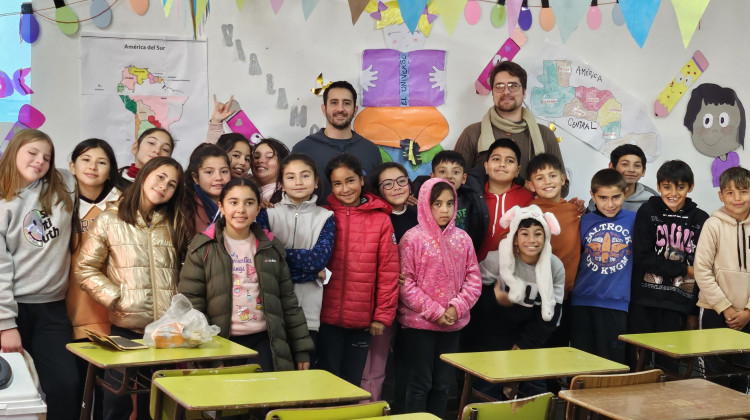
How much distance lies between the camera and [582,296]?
4379mm

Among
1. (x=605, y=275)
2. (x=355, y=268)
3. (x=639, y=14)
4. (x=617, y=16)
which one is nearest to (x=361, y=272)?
(x=355, y=268)

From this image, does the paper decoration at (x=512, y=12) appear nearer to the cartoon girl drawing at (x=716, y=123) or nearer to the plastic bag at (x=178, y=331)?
the cartoon girl drawing at (x=716, y=123)

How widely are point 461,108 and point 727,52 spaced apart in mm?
2057

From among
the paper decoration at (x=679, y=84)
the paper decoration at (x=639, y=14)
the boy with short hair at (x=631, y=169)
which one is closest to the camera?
the boy with short hair at (x=631, y=169)

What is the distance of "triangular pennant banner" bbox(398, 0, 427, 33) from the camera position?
16.3 feet

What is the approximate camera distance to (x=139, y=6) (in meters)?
4.57

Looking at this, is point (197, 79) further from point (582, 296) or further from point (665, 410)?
point (665, 410)

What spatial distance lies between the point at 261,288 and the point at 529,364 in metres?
1.13

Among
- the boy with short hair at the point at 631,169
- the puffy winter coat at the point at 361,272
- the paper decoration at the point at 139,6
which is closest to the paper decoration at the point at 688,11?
the boy with short hair at the point at 631,169

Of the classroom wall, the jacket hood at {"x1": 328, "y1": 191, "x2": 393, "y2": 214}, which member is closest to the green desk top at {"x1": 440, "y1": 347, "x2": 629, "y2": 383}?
the jacket hood at {"x1": 328, "y1": 191, "x2": 393, "y2": 214}

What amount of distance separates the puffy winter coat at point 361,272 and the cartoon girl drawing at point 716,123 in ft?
9.66

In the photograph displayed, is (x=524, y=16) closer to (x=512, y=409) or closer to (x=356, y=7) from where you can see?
(x=356, y=7)

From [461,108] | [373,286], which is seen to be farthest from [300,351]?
[461,108]

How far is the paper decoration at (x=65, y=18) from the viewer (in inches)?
173
